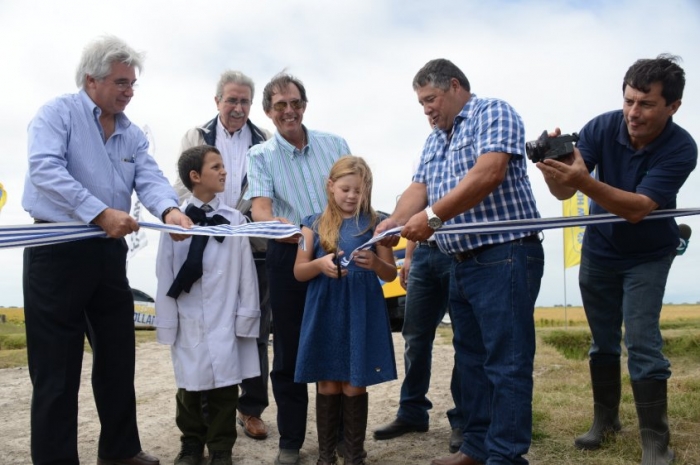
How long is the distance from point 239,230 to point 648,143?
2363 millimetres

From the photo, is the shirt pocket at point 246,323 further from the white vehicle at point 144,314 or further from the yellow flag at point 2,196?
the yellow flag at point 2,196

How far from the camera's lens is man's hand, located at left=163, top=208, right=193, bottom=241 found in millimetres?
4051

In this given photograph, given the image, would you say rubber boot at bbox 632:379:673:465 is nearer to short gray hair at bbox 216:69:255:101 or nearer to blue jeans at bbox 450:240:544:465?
blue jeans at bbox 450:240:544:465

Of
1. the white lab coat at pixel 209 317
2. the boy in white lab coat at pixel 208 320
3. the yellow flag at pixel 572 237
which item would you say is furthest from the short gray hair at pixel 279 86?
the yellow flag at pixel 572 237

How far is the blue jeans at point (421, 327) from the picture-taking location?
189 inches

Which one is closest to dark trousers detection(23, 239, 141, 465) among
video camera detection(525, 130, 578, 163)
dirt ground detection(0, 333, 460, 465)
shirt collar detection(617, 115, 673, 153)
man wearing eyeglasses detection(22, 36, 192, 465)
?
man wearing eyeglasses detection(22, 36, 192, 465)

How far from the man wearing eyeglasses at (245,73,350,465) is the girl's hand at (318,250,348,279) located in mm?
384

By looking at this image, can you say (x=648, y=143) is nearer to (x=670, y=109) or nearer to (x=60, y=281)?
(x=670, y=109)

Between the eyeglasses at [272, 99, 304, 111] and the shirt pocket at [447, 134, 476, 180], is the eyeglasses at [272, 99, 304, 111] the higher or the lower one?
the higher one

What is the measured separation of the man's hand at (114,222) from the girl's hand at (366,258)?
1214 mm

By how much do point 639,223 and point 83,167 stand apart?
3124mm

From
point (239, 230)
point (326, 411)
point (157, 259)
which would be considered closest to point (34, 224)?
point (157, 259)

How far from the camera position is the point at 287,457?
4.29 metres

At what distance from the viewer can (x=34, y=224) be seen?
3.72 m
